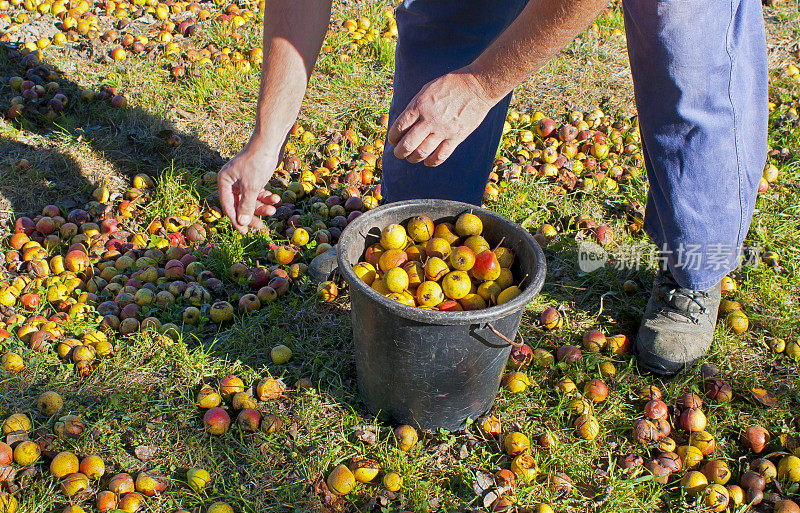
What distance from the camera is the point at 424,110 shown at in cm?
199

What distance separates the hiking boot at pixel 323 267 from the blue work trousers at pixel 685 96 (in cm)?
63

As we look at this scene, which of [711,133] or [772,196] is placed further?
[772,196]

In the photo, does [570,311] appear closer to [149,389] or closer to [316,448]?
[316,448]

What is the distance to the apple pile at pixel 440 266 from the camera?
2.25 metres

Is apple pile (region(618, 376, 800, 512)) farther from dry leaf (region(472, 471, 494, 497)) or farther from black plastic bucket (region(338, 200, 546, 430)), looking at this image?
black plastic bucket (region(338, 200, 546, 430))

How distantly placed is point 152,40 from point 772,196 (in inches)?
195

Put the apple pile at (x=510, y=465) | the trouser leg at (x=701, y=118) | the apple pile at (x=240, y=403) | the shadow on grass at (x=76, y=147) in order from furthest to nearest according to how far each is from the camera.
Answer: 1. the shadow on grass at (x=76, y=147)
2. the apple pile at (x=240, y=403)
3. the apple pile at (x=510, y=465)
4. the trouser leg at (x=701, y=118)

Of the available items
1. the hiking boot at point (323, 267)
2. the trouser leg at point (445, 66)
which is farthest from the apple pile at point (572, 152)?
the hiking boot at point (323, 267)

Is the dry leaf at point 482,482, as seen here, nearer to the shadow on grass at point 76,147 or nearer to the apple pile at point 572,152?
the apple pile at point 572,152

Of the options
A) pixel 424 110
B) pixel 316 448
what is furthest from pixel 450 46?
pixel 316 448

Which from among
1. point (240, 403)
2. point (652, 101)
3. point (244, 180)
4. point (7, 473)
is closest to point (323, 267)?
point (240, 403)

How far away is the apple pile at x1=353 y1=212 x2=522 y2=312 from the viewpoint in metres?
Result: 2.25

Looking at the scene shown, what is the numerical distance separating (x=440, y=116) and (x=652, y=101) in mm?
946

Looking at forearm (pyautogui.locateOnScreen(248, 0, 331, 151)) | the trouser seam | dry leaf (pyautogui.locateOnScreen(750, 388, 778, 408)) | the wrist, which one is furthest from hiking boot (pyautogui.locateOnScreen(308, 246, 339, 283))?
dry leaf (pyautogui.locateOnScreen(750, 388, 778, 408))
